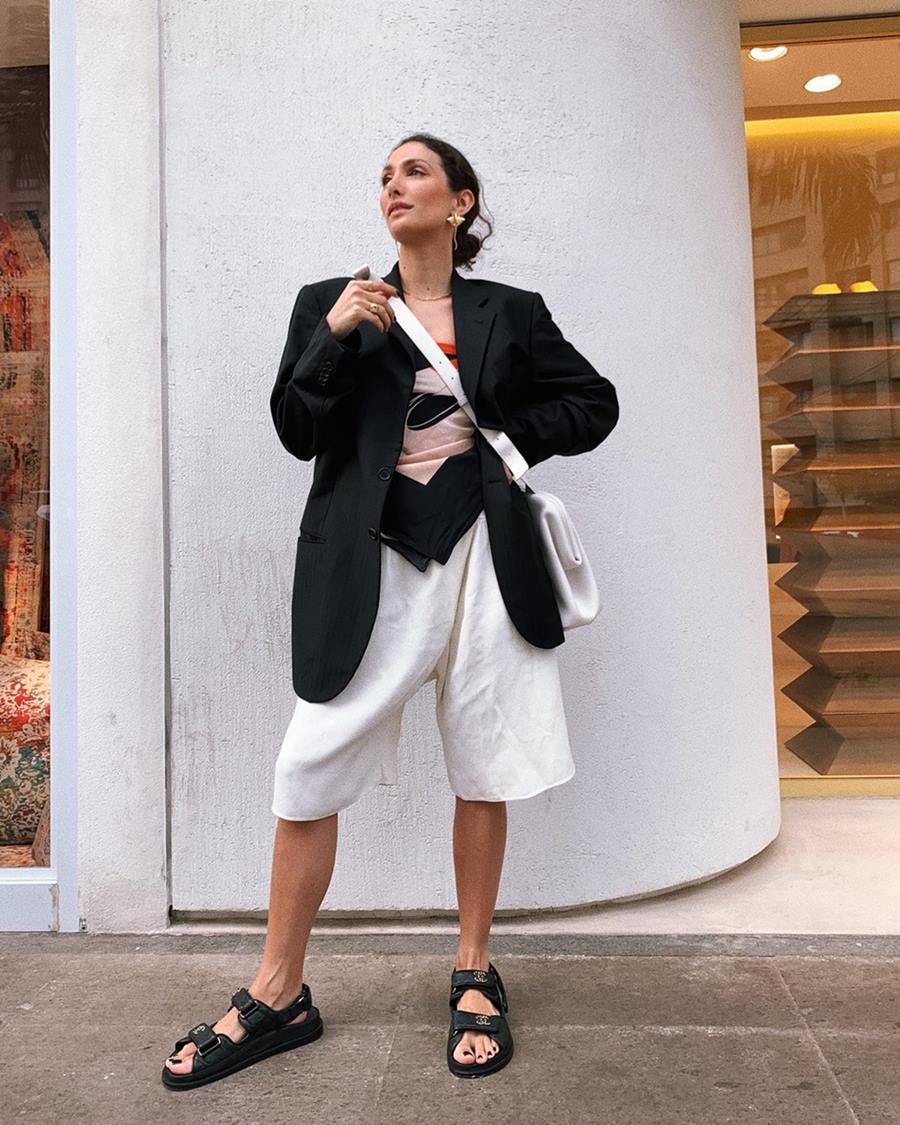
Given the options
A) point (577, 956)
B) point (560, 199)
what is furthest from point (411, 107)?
point (577, 956)

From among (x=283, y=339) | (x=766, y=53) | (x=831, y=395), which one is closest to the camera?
(x=283, y=339)

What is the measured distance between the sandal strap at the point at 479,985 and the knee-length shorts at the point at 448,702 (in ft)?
1.44

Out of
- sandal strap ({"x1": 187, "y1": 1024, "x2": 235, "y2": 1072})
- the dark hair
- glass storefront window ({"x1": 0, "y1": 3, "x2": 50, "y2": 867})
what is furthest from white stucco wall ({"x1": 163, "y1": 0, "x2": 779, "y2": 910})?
sandal strap ({"x1": 187, "y1": 1024, "x2": 235, "y2": 1072})

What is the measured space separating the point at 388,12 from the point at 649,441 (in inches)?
62.3

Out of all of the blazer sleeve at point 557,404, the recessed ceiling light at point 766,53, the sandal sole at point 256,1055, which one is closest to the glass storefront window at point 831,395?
the recessed ceiling light at point 766,53

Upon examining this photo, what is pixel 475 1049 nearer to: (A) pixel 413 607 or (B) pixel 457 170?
(A) pixel 413 607

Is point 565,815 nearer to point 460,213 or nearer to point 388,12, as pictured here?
point 460,213

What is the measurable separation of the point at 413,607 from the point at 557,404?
0.61 metres

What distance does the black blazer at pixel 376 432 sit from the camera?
2314 mm

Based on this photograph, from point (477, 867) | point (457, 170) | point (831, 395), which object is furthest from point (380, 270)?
point (831, 395)

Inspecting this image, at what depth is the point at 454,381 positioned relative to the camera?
2.39 meters

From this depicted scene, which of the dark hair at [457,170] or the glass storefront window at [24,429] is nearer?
the dark hair at [457,170]

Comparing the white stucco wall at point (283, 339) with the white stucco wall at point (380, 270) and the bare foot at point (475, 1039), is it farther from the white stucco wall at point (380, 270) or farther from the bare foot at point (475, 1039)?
the bare foot at point (475, 1039)

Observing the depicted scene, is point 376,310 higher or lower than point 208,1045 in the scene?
higher
